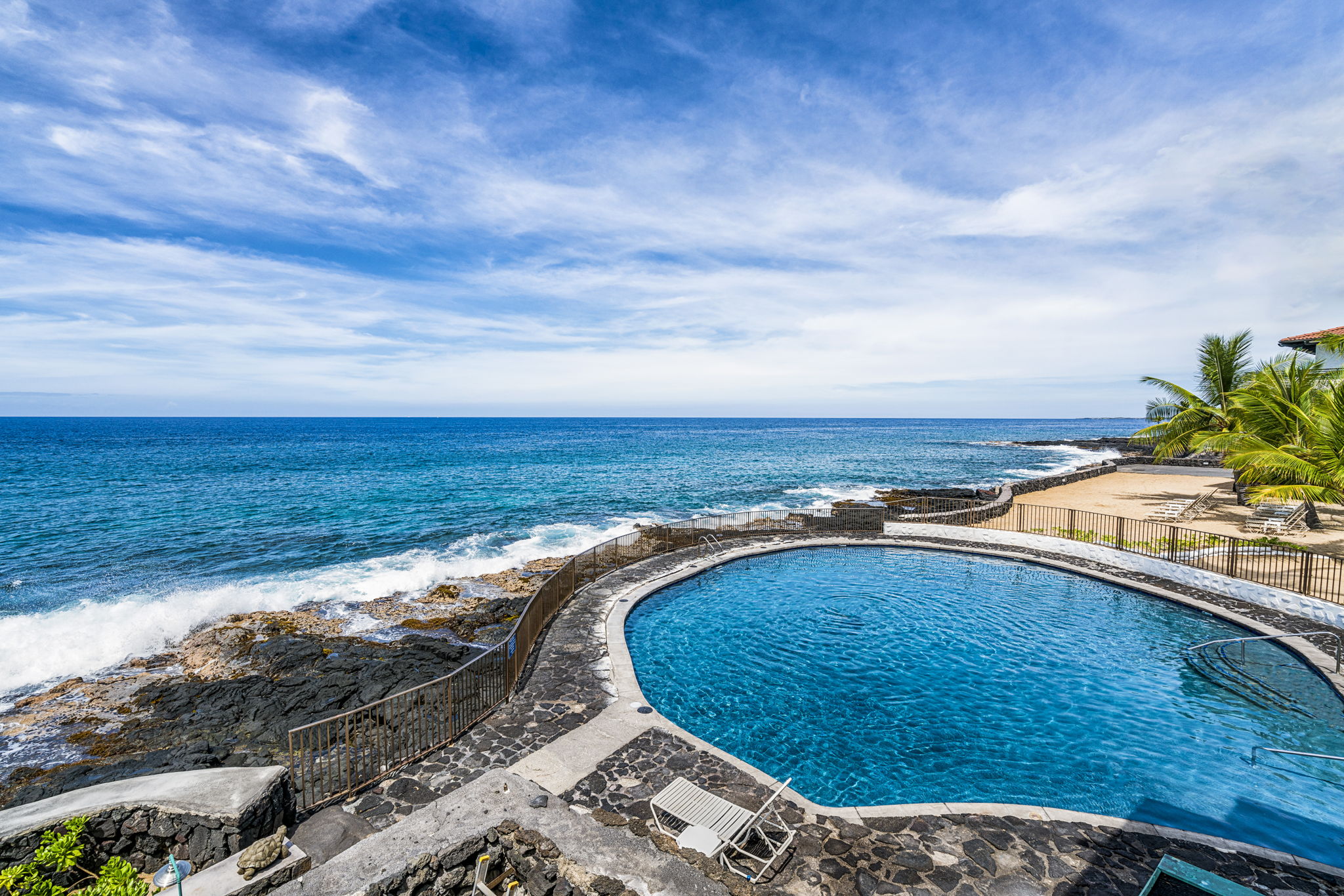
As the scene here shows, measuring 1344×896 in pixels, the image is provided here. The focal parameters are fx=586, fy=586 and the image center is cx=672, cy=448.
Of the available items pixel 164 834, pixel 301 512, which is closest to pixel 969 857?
pixel 164 834

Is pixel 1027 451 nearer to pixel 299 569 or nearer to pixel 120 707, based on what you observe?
pixel 299 569

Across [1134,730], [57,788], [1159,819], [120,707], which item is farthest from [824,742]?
[120,707]

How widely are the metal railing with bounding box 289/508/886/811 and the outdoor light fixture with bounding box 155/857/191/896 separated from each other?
148cm

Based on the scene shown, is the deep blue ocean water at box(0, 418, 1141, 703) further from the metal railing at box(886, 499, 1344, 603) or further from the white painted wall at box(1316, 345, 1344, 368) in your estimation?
the white painted wall at box(1316, 345, 1344, 368)

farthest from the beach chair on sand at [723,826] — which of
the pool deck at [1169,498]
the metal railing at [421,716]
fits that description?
the pool deck at [1169,498]

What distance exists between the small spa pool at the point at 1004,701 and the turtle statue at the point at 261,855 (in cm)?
587

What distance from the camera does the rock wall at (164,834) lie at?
19.9 feet

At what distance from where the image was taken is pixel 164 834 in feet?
20.3

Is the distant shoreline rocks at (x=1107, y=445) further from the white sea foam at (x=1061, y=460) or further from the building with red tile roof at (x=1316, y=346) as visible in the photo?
the building with red tile roof at (x=1316, y=346)

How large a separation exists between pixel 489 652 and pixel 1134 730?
10.7m

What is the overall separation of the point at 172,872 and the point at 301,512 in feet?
112

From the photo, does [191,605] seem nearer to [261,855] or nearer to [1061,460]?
[261,855]

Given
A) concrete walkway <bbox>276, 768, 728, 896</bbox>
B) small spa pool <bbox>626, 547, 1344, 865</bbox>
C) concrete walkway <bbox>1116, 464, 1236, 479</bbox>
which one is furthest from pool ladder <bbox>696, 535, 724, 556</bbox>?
concrete walkway <bbox>1116, 464, 1236, 479</bbox>

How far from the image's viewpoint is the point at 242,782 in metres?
6.50
